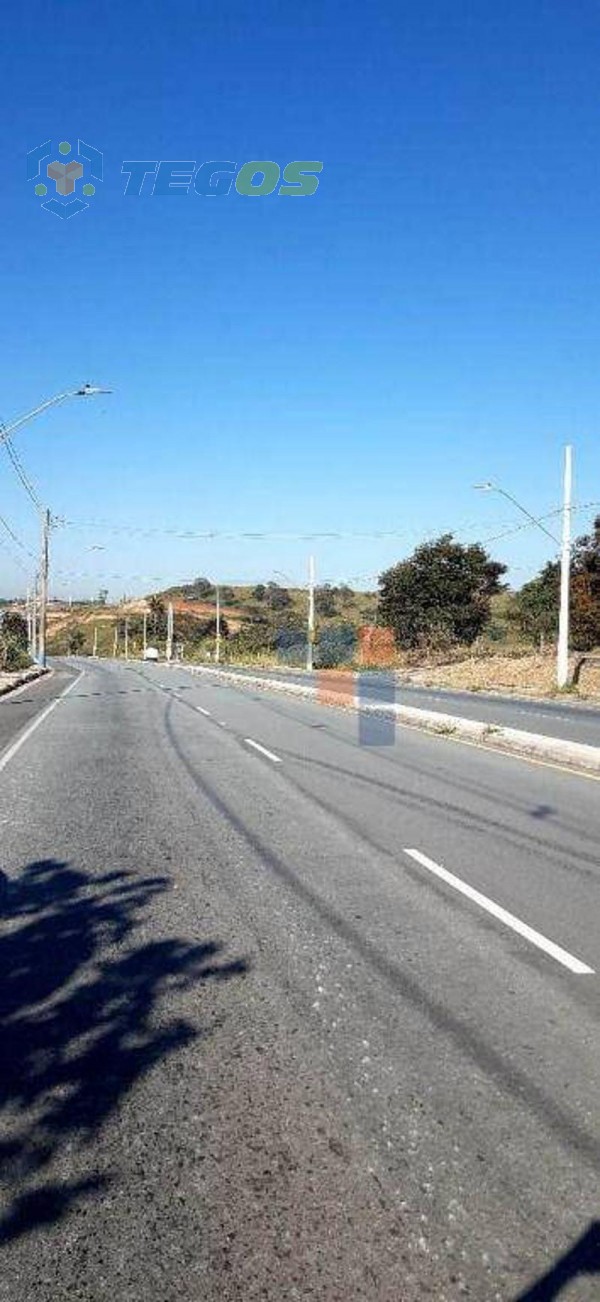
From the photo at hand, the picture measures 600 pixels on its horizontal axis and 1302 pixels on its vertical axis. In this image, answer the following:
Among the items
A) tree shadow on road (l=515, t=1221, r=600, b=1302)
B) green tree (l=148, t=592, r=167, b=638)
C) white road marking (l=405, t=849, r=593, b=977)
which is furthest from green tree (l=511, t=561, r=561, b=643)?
green tree (l=148, t=592, r=167, b=638)

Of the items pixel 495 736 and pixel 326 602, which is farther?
pixel 326 602

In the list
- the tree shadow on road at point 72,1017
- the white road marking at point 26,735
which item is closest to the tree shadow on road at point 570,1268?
the tree shadow on road at point 72,1017

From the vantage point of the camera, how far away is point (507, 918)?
623cm

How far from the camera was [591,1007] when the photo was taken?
4758 mm

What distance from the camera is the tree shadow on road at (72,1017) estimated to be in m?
3.32

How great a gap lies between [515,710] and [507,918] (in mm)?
21475

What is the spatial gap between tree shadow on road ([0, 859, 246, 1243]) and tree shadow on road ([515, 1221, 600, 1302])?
1417mm

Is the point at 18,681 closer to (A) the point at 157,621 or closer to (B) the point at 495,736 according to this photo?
(B) the point at 495,736

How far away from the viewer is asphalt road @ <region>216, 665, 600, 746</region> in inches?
825

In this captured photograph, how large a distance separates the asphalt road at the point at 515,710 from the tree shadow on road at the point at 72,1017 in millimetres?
13079

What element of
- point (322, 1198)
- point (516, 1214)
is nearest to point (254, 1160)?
point (322, 1198)

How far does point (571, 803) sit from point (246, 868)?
16.3 feet

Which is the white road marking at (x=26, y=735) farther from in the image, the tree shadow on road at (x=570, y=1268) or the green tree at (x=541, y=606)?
the green tree at (x=541, y=606)

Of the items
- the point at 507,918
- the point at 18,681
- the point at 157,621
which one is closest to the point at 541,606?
the point at 18,681
